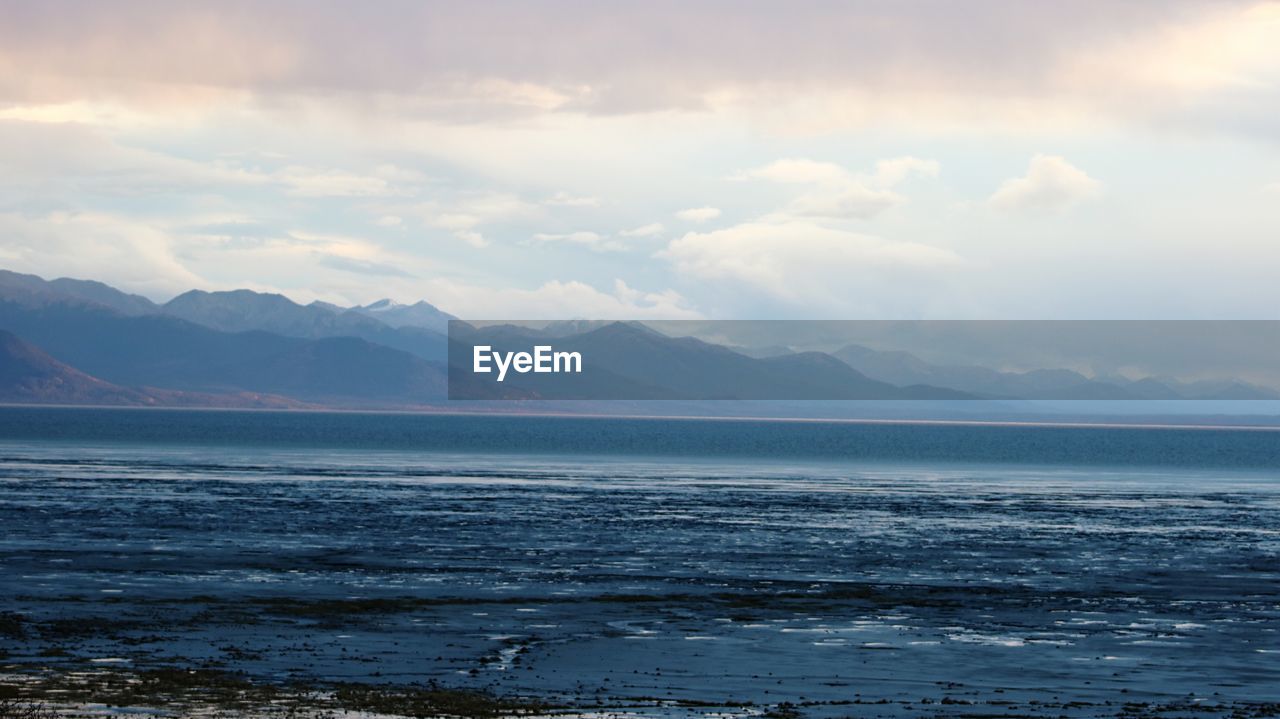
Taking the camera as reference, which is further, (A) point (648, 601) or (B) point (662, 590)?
(B) point (662, 590)

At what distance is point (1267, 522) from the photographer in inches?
2921

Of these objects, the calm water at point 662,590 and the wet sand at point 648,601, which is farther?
the calm water at point 662,590

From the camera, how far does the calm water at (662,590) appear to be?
96.7 feet

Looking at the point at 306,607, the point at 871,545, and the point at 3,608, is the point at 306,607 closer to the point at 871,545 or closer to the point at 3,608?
the point at 3,608

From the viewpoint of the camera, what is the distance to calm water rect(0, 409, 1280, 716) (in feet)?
96.7

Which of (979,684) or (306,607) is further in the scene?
(306,607)

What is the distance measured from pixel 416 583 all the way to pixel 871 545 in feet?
66.8

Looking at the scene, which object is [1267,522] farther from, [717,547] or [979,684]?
[979,684]

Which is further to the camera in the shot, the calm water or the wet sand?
the calm water

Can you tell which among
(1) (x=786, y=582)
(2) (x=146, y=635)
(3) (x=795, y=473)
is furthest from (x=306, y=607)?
(3) (x=795, y=473)

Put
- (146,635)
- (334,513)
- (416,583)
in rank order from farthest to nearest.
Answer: (334,513) → (416,583) → (146,635)

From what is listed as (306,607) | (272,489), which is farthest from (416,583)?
(272,489)

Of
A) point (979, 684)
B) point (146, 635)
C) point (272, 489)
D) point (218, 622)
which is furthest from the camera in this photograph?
point (272, 489)

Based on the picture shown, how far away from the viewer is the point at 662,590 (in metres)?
42.7
